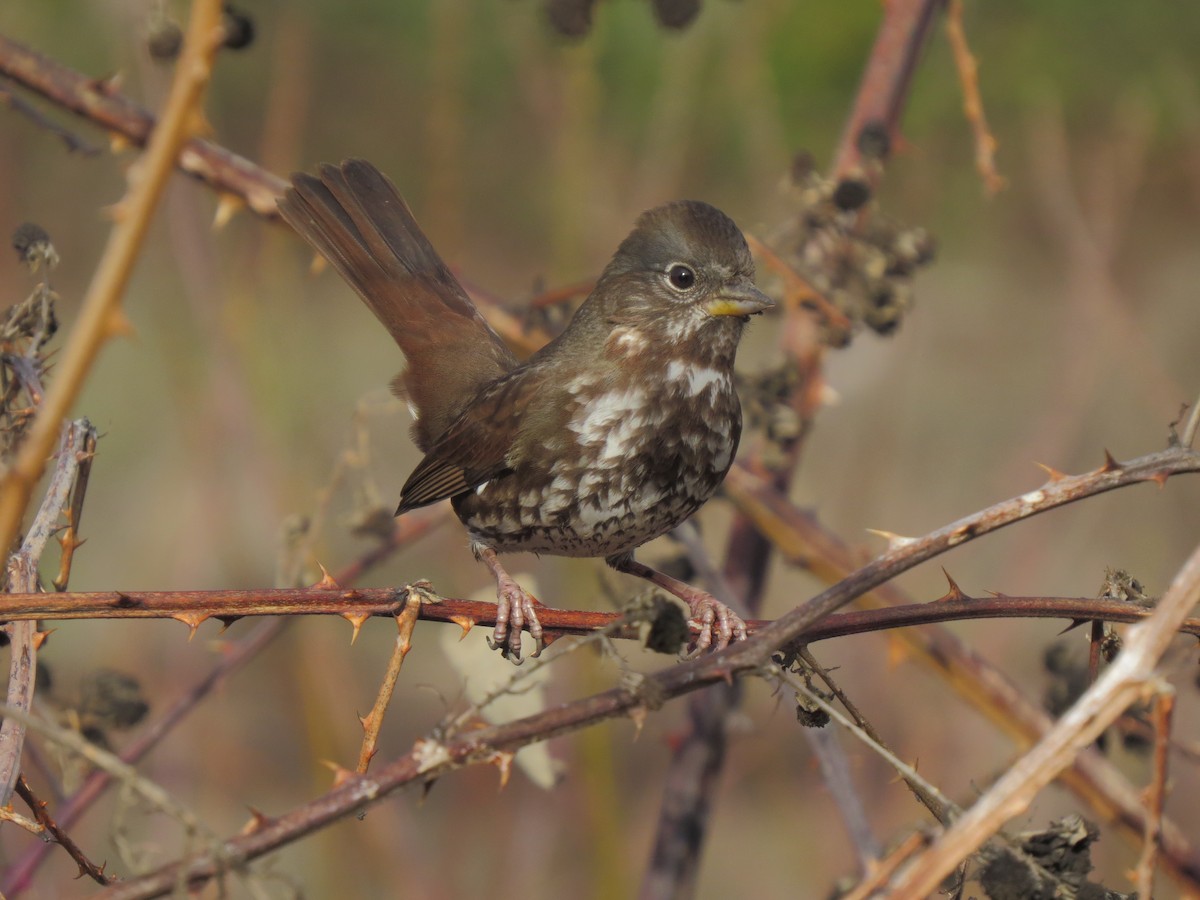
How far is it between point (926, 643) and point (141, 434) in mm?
6463

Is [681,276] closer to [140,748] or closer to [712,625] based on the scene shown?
[712,625]

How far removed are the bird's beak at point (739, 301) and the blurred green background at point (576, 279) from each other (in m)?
0.74

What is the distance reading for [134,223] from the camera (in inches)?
46.3

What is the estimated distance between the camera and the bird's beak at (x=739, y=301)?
3250 millimetres

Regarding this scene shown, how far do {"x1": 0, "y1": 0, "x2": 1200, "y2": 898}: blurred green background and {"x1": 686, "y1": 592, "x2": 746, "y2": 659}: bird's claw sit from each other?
0.27 meters

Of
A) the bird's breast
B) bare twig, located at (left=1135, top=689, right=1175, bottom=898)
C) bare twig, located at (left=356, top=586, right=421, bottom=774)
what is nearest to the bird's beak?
the bird's breast

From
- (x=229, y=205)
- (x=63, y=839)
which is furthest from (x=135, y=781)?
(x=229, y=205)

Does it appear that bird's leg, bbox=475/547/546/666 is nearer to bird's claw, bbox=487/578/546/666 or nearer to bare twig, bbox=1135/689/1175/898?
bird's claw, bbox=487/578/546/666

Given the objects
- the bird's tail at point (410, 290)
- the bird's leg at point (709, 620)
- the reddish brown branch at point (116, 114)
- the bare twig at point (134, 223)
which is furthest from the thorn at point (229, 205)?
the bare twig at point (134, 223)

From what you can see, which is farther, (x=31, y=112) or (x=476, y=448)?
(x=476, y=448)

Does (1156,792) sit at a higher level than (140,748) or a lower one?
lower

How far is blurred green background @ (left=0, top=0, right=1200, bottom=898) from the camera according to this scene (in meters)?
4.50

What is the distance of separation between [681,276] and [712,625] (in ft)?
2.88

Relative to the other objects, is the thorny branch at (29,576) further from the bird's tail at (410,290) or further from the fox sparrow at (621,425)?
the bird's tail at (410,290)
